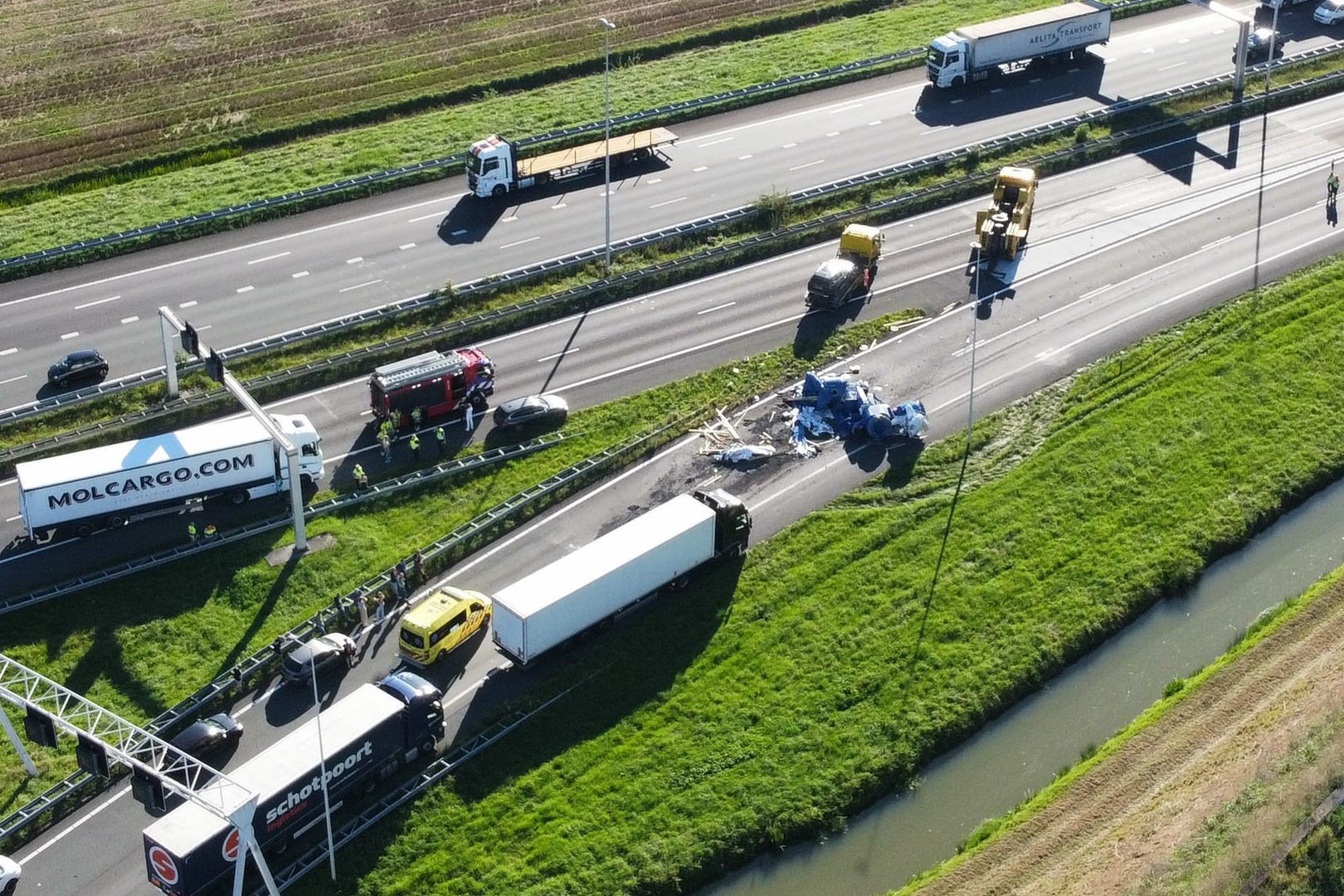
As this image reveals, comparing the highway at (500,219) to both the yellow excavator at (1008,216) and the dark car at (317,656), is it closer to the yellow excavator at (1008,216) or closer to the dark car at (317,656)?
the yellow excavator at (1008,216)

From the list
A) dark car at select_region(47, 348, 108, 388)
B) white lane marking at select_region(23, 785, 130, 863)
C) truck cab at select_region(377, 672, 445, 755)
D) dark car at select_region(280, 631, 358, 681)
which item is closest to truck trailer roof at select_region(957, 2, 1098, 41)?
dark car at select_region(47, 348, 108, 388)

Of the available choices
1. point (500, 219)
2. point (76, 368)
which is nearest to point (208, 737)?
point (76, 368)

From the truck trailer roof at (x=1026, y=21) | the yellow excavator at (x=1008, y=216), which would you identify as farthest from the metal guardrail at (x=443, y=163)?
the yellow excavator at (x=1008, y=216)

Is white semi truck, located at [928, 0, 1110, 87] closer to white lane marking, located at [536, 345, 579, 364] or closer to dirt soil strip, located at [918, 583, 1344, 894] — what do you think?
white lane marking, located at [536, 345, 579, 364]

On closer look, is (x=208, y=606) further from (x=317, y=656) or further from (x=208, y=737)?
(x=208, y=737)

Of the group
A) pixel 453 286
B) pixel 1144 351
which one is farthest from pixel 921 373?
pixel 453 286

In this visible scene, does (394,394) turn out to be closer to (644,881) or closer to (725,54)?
(644,881)

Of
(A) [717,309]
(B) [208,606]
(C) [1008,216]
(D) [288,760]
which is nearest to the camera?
(D) [288,760]
